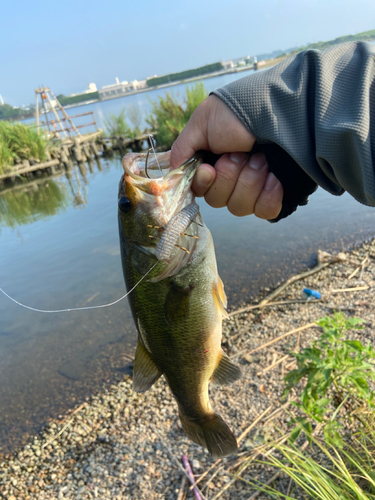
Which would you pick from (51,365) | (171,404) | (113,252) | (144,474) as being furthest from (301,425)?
(113,252)

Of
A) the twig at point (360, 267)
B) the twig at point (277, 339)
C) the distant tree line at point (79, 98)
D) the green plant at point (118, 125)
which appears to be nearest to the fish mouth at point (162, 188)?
the twig at point (277, 339)

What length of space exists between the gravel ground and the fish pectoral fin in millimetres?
2031

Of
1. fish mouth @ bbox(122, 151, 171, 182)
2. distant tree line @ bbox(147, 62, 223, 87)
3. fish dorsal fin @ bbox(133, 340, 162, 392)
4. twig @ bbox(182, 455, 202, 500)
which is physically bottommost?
twig @ bbox(182, 455, 202, 500)

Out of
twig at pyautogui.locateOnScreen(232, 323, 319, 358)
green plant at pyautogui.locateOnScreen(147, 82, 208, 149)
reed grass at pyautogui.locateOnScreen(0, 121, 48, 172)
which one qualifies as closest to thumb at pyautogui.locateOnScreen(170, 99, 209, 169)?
twig at pyautogui.locateOnScreen(232, 323, 319, 358)

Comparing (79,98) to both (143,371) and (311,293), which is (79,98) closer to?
(311,293)

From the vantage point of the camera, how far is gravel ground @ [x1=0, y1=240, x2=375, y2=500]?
10.7 ft

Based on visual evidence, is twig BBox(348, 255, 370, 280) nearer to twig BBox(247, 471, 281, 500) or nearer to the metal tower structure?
twig BBox(247, 471, 281, 500)

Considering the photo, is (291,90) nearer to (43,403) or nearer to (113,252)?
(43,403)

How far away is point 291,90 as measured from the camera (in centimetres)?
166

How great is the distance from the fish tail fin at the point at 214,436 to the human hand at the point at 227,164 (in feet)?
4.48

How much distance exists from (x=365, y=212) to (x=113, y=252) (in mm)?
7559

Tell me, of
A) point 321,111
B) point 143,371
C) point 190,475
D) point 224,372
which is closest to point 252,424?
point 190,475

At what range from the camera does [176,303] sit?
1827 mm

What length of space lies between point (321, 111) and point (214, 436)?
1.97 m
